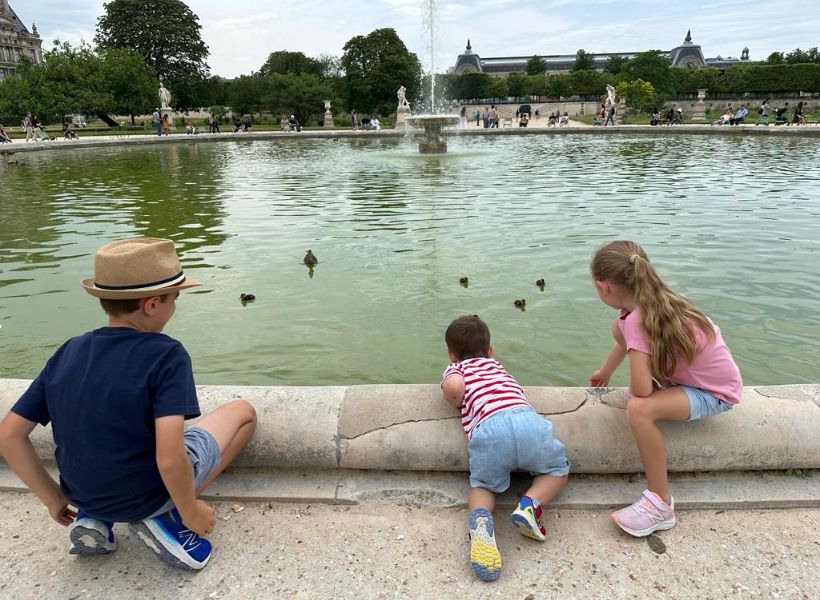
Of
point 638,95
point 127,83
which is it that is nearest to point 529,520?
point 127,83

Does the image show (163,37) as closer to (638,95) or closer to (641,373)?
(638,95)

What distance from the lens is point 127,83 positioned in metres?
55.2

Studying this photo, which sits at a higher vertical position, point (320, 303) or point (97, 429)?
point (97, 429)

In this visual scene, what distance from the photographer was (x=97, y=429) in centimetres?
238

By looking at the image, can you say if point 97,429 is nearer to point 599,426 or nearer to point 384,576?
point 384,576

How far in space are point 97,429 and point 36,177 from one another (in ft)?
70.7

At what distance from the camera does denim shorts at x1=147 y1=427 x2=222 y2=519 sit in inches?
107

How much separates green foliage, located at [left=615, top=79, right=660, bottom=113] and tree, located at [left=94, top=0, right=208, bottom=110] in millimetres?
50837

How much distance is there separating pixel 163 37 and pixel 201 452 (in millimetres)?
80131

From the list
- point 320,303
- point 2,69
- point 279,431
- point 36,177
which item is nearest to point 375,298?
point 320,303

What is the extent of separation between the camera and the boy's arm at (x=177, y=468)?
2346 millimetres

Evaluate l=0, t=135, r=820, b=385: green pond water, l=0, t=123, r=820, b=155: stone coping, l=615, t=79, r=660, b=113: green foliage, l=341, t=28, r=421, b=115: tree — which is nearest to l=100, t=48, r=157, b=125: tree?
l=0, t=123, r=820, b=155: stone coping

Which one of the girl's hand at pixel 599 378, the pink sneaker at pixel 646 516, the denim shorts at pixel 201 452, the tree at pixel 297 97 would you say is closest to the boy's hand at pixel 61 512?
the denim shorts at pixel 201 452

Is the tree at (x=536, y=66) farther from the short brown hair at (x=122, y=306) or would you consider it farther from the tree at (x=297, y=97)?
the short brown hair at (x=122, y=306)
